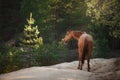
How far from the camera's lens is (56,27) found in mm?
35688

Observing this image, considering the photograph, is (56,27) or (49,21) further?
(56,27)

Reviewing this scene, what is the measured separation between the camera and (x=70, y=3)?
34.1m

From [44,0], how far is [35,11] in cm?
143

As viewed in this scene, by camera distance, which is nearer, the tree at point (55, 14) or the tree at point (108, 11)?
the tree at point (108, 11)

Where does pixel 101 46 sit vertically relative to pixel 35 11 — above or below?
below

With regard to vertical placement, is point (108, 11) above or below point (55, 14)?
above

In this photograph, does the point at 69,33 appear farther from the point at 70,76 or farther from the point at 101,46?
the point at 101,46

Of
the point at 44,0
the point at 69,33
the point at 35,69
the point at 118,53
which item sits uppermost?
the point at 44,0

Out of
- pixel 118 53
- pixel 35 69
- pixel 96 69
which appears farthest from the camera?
pixel 118 53

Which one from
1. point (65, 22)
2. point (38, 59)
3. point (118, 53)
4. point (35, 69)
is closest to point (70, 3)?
point (65, 22)

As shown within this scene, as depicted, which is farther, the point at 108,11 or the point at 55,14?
the point at 55,14

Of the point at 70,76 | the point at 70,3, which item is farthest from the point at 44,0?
the point at 70,76

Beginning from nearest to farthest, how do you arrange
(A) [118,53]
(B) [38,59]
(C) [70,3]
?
(B) [38,59] → (A) [118,53] → (C) [70,3]

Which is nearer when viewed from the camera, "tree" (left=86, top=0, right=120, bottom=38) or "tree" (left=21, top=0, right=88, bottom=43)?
"tree" (left=86, top=0, right=120, bottom=38)
